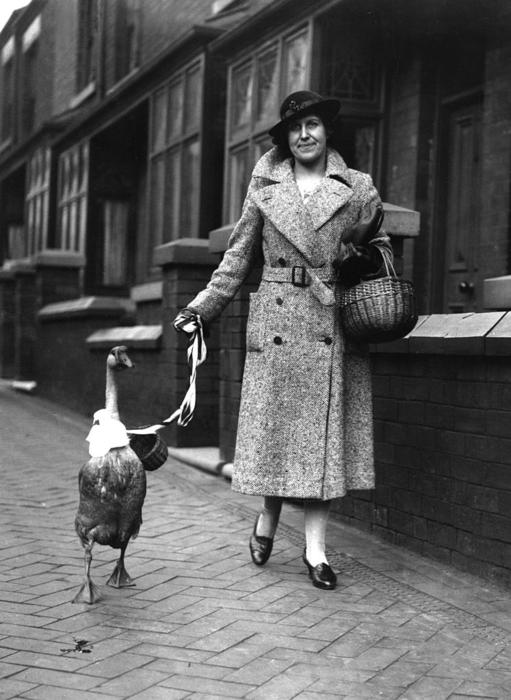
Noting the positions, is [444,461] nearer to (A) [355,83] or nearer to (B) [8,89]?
(A) [355,83]

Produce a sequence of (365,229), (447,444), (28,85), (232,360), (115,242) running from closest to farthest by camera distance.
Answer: (365,229)
(447,444)
(232,360)
(115,242)
(28,85)

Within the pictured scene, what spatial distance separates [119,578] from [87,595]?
0.29 metres

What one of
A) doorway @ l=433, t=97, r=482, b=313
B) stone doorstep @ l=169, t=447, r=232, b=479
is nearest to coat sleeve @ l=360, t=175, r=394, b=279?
stone doorstep @ l=169, t=447, r=232, b=479

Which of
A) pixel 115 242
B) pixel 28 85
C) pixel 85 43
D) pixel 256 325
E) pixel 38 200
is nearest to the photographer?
pixel 256 325

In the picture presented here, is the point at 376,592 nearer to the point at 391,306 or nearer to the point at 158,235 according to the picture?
the point at 391,306

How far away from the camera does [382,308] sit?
4.56 metres

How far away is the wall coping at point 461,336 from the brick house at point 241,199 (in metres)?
0.01

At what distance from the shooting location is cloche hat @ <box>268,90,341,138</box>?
4.95 metres

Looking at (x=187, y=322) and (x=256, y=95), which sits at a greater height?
(x=256, y=95)

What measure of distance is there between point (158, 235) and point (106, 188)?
11.3ft

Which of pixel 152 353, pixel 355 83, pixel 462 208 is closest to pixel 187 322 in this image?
pixel 152 353

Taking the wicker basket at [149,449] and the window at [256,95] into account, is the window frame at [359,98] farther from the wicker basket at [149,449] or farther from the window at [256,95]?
the wicker basket at [149,449]

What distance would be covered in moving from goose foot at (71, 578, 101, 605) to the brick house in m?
1.73

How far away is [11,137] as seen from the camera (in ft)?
80.4
